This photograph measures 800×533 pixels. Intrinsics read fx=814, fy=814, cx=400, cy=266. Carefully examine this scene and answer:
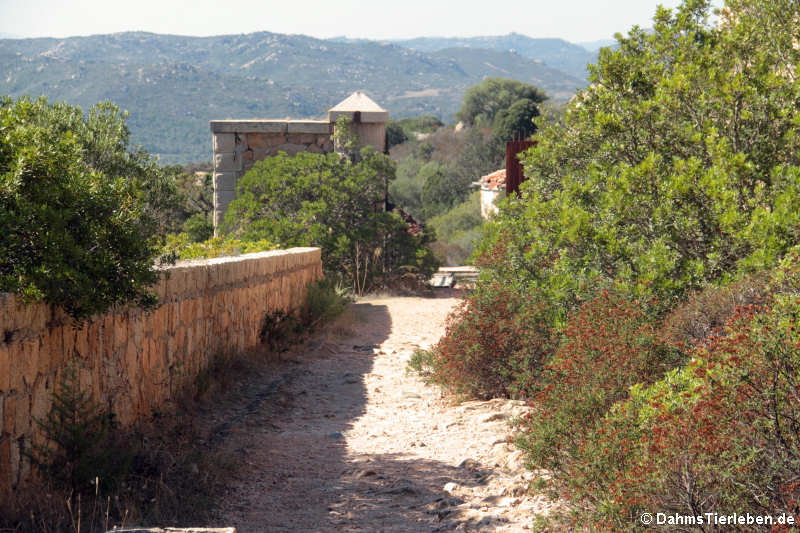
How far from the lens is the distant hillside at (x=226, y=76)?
8881 cm

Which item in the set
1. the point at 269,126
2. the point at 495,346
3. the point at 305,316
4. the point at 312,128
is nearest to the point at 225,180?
the point at 269,126

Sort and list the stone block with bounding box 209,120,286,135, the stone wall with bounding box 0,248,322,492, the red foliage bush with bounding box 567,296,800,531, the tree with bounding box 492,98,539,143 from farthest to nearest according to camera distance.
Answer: the tree with bounding box 492,98,539,143 < the stone block with bounding box 209,120,286,135 < the stone wall with bounding box 0,248,322,492 < the red foliage bush with bounding box 567,296,800,531

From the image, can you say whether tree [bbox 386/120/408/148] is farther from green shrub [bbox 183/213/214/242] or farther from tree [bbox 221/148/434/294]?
tree [bbox 221/148/434/294]

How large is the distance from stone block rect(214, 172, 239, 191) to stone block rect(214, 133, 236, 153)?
481mm

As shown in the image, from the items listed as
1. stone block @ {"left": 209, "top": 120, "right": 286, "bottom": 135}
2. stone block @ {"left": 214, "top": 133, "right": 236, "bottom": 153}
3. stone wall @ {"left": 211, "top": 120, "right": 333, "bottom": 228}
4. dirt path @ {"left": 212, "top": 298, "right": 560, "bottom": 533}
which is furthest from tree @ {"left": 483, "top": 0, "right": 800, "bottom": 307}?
stone block @ {"left": 214, "top": 133, "right": 236, "bottom": 153}

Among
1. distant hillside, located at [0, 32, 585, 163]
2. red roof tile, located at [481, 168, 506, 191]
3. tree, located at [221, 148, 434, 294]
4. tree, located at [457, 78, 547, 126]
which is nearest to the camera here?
tree, located at [221, 148, 434, 294]

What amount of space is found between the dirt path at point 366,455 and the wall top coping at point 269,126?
8028 millimetres

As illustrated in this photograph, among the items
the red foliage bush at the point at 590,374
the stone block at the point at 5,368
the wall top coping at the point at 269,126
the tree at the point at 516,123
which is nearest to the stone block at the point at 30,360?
the stone block at the point at 5,368

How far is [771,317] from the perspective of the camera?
3.71 metres

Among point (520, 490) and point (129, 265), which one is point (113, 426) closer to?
point (129, 265)

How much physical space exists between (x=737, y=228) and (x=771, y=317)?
188 centimetres

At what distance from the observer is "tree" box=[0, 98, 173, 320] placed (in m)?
4.19

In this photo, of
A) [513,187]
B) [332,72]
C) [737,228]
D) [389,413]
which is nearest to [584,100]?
[737,228]

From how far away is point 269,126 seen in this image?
649 inches
